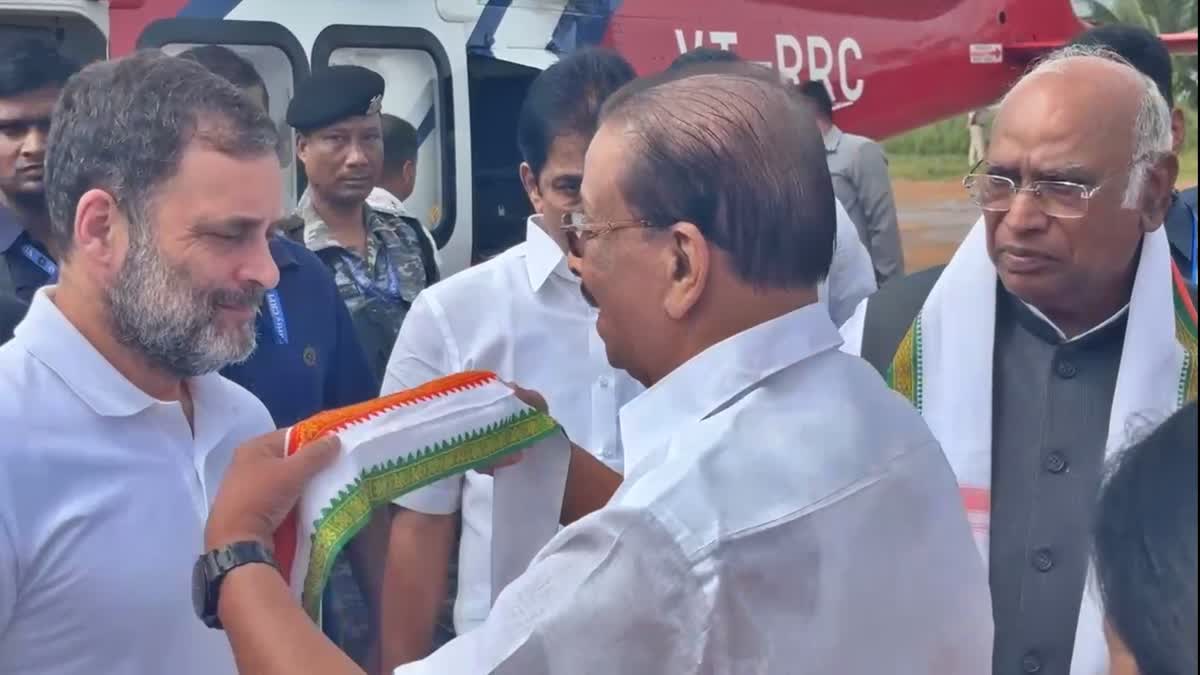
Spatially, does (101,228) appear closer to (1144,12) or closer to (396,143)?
(396,143)

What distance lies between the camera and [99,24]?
19.1 ft

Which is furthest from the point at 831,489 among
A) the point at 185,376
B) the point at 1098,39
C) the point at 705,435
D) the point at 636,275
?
the point at 1098,39

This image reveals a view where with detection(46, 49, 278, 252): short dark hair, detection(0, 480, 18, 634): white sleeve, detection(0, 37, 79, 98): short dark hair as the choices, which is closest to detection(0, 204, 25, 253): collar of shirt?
detection(0, 37, 79, 98): short dark hair

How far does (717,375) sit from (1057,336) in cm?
93

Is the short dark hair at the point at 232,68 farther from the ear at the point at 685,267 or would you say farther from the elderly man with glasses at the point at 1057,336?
the ear at the point at 685,267

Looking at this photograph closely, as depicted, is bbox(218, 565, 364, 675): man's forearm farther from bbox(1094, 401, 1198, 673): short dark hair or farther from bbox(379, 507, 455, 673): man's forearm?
bbox(379, 507, 455, 673): man's forearm

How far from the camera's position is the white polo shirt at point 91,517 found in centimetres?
193

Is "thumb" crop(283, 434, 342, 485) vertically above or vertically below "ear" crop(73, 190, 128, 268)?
below

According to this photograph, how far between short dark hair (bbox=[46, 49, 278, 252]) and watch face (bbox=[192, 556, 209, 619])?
1.97 ft

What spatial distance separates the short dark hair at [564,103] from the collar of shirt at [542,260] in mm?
164

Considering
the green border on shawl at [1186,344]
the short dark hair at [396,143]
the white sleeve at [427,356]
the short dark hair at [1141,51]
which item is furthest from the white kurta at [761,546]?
the short dark hair at [396,143]

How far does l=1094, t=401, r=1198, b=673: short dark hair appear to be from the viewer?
47.3 inches

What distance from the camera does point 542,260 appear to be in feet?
9.87

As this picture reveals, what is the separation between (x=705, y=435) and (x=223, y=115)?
952 mm
